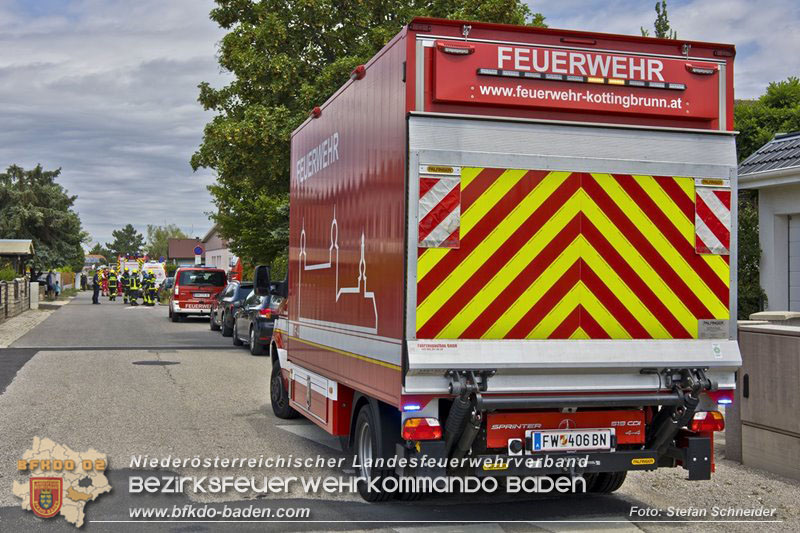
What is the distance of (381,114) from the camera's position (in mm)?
6520

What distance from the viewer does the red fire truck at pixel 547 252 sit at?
5871mm

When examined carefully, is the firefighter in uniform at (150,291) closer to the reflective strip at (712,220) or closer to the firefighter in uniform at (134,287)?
the firefighter in uniform at (134,287)

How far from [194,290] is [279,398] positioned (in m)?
21.6

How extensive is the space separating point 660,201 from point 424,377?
6.74 ft

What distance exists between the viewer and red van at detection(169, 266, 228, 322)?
31.4 metres

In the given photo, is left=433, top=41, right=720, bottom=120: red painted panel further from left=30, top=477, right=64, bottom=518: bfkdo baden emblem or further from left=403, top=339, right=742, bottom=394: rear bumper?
left=30, top=477, right=64, bottom=518: bfkdo baden emblem

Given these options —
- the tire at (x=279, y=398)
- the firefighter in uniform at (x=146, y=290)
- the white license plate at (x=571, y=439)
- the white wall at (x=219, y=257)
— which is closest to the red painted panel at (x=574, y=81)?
the white license plate at (x=571, y=439)

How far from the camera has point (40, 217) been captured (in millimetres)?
63781

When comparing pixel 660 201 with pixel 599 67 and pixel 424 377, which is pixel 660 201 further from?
pixel 424 377

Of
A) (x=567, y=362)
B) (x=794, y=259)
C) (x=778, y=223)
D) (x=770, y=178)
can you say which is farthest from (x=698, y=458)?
(x=778, y=223)

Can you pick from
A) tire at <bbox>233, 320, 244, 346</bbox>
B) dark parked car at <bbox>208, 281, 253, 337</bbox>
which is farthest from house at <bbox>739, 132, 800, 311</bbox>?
dark parked car at <bbox>208, 281, 253, 337</bbox>

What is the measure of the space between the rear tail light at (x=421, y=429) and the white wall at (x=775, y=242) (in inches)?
366

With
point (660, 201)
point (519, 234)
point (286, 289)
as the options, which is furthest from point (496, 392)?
point (286, 289)

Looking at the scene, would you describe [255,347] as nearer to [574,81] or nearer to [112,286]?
[574,81]
